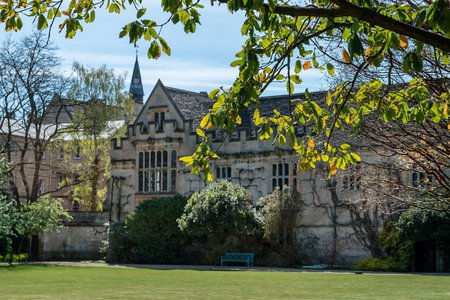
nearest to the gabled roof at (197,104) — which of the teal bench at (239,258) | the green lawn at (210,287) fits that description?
the teal bench at (239,258)

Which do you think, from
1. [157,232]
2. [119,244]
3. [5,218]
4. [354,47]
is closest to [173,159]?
[157,232]

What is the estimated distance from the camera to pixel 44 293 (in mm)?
20453

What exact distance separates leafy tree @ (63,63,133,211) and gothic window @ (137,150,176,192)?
564cm

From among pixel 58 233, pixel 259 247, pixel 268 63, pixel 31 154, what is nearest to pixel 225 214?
pixel 259 247

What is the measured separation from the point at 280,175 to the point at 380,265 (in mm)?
8567

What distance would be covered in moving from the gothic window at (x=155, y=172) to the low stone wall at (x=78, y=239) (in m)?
3.24

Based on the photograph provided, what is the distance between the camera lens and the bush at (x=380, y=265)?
Answer: 3550cm

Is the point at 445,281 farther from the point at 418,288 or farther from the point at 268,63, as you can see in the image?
the point at 268,63

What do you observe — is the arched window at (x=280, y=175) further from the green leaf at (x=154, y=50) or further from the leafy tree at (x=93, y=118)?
the green leaf at (x=154, y=50)

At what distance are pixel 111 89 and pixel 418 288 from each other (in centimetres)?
3753

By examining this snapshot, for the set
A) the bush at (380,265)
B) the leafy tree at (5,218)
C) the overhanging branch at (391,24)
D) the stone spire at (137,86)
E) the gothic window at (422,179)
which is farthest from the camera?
the stone spire at (137,86)

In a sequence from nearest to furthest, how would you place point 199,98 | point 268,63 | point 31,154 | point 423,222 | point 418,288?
point 268,63 < point 418,288 < point 423,222 < point 199,98 < point 31,154

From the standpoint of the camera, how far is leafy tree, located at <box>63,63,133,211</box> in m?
51.7

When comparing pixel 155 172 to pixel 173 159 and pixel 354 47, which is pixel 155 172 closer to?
pixel 173 159
